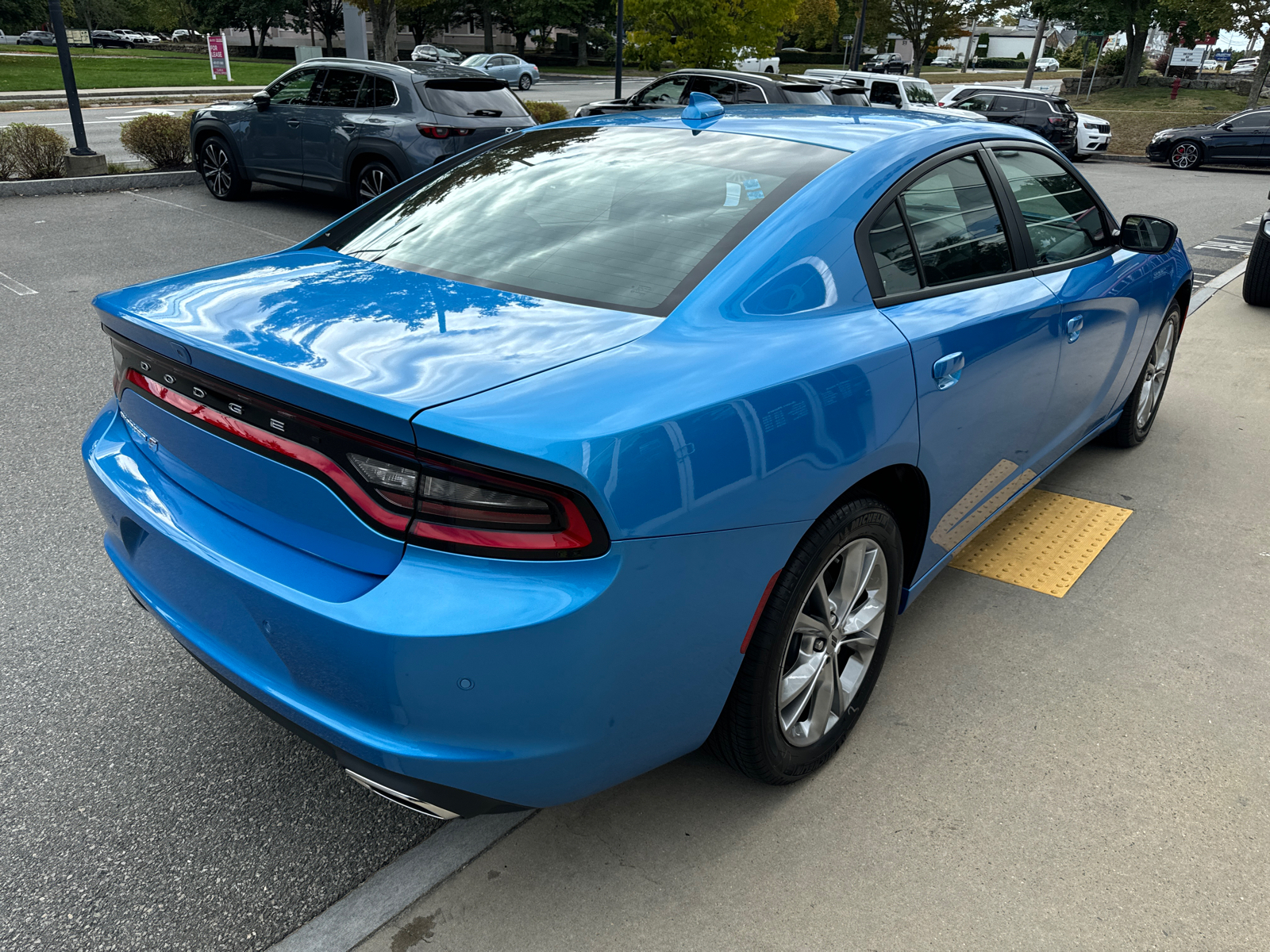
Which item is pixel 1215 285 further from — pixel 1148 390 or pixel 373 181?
pixel 373 181

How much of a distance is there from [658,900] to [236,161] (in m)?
10.9

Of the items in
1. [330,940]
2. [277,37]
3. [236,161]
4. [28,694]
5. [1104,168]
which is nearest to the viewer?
[330,940]

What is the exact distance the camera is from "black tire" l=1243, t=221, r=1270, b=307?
317 inches

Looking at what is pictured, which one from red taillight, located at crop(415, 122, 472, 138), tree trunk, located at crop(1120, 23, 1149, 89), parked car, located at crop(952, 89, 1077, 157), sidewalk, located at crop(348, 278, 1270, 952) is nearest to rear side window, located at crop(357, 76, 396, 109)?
red taillight, located at crop(415, 122, 472, 138)

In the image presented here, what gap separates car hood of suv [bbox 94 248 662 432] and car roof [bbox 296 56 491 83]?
27.2ft

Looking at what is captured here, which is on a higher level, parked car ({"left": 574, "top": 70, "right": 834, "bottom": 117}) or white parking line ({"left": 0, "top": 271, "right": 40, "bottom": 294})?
parked car ({"left": 574, "top": 70, "right": 834, "bottom": 117})

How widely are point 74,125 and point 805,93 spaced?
10572 mm

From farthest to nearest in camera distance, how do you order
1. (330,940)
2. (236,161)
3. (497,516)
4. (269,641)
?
(236,161) < (330,940) < (269,641) < (497,516)

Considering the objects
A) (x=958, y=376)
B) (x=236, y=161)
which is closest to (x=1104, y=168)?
(x=236, y=161)

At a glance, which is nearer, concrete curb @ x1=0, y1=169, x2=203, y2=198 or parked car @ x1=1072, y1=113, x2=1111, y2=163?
concrete curb @ x1=0, y1=169, x2=203, y2=198

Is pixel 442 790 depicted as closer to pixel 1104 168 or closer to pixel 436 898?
pixel 436 898

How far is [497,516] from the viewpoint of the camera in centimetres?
174

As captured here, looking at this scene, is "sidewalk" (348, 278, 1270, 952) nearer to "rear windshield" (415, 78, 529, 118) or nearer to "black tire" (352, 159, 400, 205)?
"black tire" (352, 159, 400, 205)

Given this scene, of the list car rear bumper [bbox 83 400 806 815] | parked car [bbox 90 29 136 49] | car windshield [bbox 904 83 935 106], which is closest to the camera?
car rear bumper [bbox 83 400 806 815]
